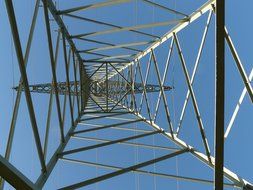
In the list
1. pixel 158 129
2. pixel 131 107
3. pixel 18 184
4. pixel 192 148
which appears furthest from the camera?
pixel 131 107

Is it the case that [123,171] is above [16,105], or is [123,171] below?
below

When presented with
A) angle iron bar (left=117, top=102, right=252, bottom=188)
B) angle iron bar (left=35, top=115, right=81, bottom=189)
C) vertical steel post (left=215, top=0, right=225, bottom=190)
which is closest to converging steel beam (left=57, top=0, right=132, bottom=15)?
angle iron bar (left=35, top=115, right=81, bottom=189)

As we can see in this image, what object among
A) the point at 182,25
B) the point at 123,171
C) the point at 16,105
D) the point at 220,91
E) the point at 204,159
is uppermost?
the point at 182,25

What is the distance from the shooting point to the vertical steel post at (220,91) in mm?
4434

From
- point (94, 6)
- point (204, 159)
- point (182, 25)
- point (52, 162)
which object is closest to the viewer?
point (52, 162)

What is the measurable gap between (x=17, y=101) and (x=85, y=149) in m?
3.26

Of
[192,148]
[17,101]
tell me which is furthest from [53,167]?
[192,148]

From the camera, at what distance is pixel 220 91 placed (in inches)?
180

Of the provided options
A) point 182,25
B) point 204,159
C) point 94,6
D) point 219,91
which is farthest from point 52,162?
point 182,25

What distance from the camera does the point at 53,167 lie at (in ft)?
27.1

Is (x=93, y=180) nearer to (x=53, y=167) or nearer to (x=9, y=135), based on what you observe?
(x=53, y=167)

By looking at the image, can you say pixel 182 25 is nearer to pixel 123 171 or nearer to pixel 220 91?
pixel 123 171

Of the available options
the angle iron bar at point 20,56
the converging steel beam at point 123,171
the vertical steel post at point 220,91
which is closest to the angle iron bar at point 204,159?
the converging steel beam at point 123,171

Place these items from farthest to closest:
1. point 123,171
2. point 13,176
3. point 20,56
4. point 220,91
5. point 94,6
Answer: point 94,6 < point 123,171 < point 20,56 < point 13,176 < point 220,91
